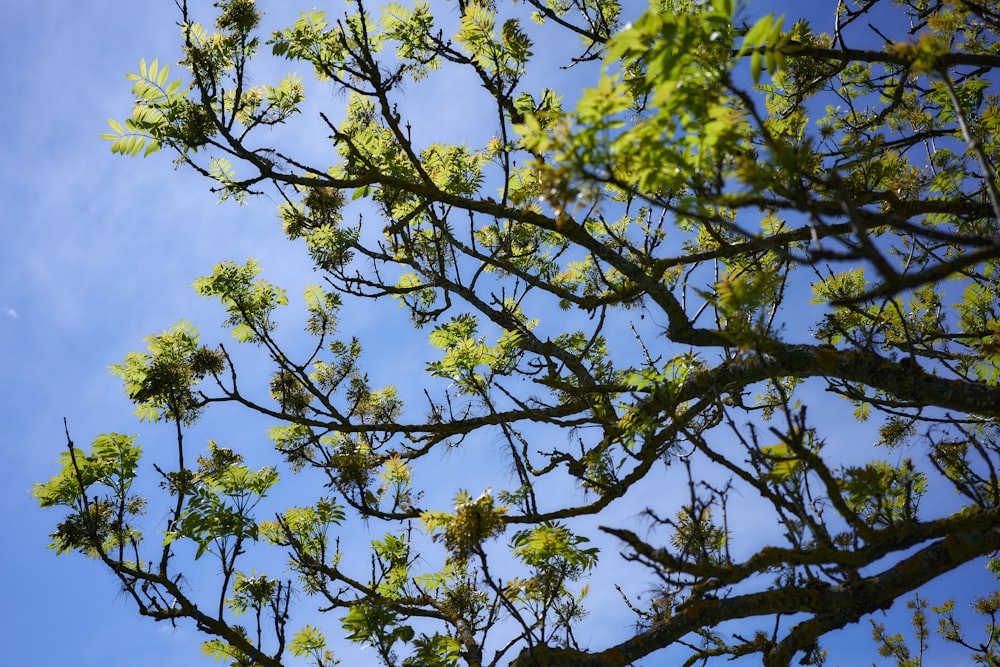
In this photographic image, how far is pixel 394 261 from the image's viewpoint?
6.05m

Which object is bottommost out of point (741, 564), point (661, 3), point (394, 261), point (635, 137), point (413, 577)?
point (741, 564)

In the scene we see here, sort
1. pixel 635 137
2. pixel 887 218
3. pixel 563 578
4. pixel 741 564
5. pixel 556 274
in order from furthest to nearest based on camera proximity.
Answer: pixel 556 274
pixel 563 578
pixel 741 564
pixel 635 137
pixel 887 218

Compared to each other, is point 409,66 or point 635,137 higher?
point 409,66

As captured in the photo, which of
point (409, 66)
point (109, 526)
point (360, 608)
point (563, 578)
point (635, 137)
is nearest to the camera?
point (635, 137)

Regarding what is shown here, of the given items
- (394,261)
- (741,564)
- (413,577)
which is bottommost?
(741,564)

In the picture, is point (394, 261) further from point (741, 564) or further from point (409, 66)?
point (741, 564)

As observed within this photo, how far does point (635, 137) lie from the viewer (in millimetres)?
2266

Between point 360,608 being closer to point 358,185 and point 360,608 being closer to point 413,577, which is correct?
point 413,577

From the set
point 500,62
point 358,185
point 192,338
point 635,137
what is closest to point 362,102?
point 500,62

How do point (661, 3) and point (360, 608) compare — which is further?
point (661, 3)

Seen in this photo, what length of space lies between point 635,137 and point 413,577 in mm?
3403

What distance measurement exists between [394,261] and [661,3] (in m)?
3.61

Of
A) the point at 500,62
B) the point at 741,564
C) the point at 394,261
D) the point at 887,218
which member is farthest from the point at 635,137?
the point at 394,261

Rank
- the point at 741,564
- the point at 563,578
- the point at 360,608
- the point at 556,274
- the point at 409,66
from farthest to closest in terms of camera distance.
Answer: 1. the point at 556,274
2. the point at 409,66
3. the point at 563,578
4. the point at 360,608
5. the point at 741,564
